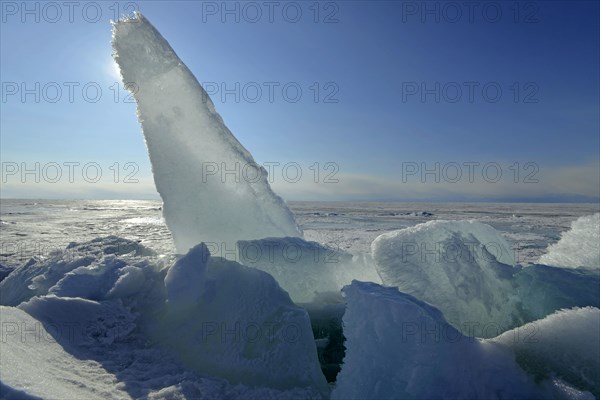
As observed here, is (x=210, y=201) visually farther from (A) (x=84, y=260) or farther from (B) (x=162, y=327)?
(B) (x=162, y=327)

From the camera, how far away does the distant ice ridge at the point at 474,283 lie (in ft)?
12.5

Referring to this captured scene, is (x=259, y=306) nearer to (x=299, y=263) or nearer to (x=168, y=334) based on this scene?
(x=168, y=334)

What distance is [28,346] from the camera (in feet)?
8.39

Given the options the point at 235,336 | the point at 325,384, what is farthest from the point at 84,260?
the point at 325,384

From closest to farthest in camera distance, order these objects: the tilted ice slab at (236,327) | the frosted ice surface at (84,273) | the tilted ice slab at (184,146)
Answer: the tilted ice slab at (236,327)
the frosted ice surface at (84,273)
the tilted ice slab at (184,146)

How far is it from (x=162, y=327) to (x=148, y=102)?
289 centimetres

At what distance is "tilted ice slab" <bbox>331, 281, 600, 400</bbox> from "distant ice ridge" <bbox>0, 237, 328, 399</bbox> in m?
0.41

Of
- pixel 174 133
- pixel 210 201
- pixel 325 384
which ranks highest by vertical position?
pixel 174 133

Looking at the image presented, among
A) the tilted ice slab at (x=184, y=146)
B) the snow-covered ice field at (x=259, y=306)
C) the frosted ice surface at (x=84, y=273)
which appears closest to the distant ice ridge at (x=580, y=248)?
the snow-covered ice field at (x=259, y=306)

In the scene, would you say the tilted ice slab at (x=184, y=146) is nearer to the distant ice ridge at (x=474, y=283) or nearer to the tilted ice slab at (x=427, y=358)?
the distant ice ridge at (x=474, y=283)

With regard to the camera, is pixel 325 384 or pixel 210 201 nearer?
pixel 325 384

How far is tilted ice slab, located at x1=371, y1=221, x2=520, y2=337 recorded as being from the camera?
3.81 meters

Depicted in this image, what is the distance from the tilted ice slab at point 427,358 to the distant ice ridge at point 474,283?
0.85 meters

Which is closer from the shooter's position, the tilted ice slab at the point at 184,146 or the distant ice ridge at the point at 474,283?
the distant ice ridge at the point at 474,283
